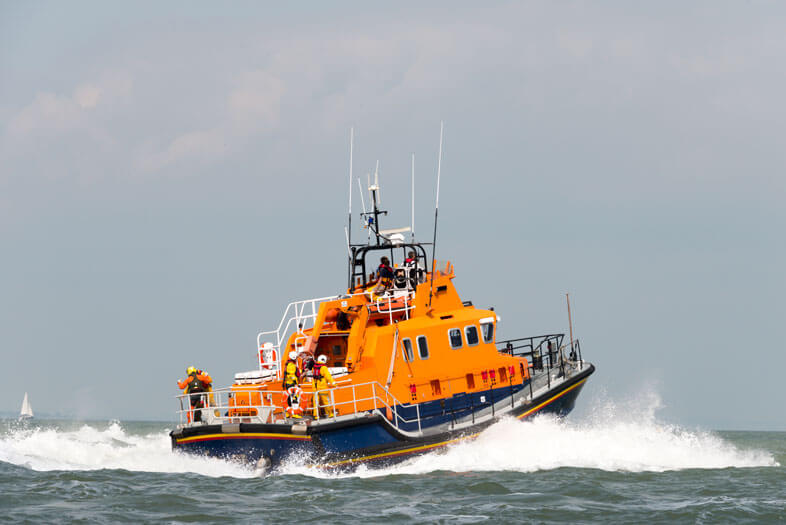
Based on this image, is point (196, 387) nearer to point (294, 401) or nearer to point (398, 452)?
point (294, 401)

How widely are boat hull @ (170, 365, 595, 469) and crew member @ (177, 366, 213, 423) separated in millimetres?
502

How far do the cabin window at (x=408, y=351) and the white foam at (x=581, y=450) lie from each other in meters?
1.53

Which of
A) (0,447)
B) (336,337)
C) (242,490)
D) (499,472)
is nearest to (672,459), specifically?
(499,472)

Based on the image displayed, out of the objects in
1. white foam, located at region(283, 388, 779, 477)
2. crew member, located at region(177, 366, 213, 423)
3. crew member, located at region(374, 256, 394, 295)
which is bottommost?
white foam, located at region(283, 388, 779, 477)

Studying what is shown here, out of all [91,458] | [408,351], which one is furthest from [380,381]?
[91,458]

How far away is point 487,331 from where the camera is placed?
1420 cm

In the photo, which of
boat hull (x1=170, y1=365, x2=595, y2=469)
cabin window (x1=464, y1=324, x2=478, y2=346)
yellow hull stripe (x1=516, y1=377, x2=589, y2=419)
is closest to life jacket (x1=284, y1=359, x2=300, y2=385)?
boat hull (x1=170, y1=365, x2=595, y2=469)

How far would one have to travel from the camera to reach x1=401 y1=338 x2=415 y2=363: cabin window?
13383 mm

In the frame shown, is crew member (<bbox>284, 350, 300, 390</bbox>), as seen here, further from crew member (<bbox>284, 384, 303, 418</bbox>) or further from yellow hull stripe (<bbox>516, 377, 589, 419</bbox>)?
yellow hull stripe (<bbox>516, 377, 589, 419</bbox>)

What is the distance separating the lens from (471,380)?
13.9m

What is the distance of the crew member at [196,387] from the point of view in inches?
512

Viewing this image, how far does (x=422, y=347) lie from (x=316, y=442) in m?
2.57

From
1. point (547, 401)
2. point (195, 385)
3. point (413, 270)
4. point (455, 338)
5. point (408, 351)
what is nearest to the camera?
point (195, 385)

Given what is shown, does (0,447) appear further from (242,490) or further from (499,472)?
(499,472)
